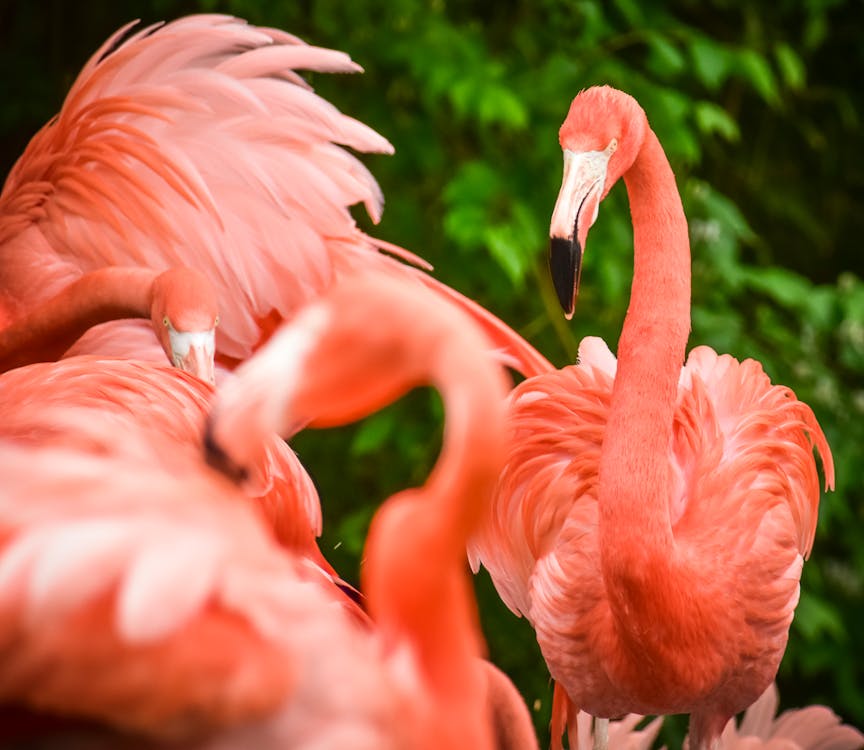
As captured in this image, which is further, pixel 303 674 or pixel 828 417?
pixel 828 417

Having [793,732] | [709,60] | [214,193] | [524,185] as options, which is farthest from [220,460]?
[709,60]

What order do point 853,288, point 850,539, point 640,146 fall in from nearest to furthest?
1. point 640,146
2. point 853,288
3. point 850,539

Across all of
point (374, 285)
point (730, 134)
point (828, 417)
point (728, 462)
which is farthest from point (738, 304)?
point (374, 285)

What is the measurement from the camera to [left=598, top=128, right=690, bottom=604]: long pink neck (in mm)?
1979

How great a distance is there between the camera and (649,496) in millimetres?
1990

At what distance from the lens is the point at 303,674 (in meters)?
1.23

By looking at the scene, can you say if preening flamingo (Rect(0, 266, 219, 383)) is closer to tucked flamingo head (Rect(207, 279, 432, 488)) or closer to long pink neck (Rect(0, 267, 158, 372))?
long pink neck (Rect(0, 267, 158, 372))

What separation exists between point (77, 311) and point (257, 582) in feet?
4.90

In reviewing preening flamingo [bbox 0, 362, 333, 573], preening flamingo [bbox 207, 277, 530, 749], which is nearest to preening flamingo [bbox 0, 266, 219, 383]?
preening flamingo [bbox 0, 362, 333, 573]

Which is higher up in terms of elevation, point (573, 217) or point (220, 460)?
point (220, 460)

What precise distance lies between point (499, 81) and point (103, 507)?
7.55 feet

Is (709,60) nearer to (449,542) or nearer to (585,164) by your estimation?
(585,164)

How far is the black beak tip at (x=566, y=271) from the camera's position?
1.92m

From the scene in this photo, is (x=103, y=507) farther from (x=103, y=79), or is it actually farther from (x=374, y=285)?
(x=103, y=79)
